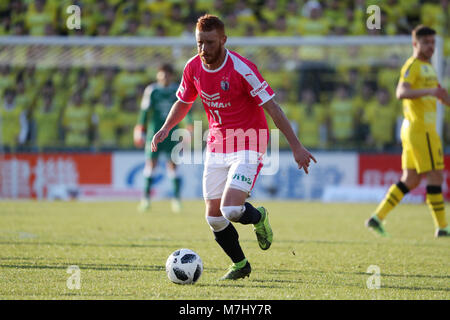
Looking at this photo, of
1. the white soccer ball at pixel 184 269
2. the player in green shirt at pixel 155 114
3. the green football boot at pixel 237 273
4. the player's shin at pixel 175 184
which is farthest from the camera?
the player's shin at pixel 175 184

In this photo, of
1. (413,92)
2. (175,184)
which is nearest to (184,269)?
(413,92)

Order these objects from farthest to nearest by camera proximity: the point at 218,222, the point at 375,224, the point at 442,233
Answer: the point at 442,233, the point at 375,224, the point at 218,222

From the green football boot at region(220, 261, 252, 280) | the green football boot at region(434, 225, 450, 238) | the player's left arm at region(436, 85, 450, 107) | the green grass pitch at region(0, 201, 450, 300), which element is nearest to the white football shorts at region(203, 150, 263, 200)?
the green football boot at region(220, 261, 252, 280)

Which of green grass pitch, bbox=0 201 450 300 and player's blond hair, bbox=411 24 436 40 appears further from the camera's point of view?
player's blond hair, bbox=411 24 436 40

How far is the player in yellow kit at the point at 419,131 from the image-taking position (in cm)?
867

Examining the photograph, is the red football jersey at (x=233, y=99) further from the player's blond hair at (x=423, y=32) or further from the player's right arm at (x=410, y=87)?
the player's blond hair at (x=423, y=32)

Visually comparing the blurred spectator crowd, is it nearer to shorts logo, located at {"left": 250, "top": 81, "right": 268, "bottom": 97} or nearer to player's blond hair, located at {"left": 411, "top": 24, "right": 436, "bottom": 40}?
player's blond hair, located at {"left": 411, "top": 24, "right": 436, "bottom": 40}

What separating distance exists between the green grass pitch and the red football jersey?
Result: 1.09 meters

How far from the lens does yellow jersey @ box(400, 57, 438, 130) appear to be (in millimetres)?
8672

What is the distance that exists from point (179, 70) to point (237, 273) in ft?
37.7

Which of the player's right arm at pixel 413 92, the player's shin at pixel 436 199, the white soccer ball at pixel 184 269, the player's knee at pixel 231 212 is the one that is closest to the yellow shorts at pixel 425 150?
the player's shin at pixel 436 199

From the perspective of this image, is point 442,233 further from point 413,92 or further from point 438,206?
point 413,92

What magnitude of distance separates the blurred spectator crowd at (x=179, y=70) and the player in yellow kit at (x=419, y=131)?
6.37 m

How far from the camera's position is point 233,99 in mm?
5766
